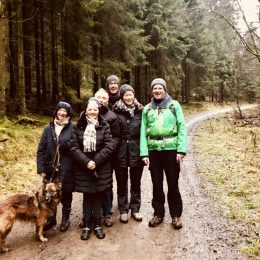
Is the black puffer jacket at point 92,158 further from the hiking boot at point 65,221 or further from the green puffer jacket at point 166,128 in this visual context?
the green puffer jacket at point 166,128

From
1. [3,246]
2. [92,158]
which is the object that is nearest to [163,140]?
[92,158]

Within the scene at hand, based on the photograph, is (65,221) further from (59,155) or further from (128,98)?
(128,98)

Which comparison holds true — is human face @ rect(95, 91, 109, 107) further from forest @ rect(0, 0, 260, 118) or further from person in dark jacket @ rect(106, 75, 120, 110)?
forest @ rect(0, 0, 260, 118)

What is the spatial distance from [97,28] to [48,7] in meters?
3.35

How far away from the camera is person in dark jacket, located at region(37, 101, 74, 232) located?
19.6 ft

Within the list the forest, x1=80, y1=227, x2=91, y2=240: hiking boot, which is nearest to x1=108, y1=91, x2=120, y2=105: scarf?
x1=80, y1=227, x2=91, y2=240: hiking boot

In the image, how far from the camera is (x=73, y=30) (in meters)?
17.6

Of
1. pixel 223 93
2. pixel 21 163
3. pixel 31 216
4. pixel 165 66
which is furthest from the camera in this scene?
pixel 223 93

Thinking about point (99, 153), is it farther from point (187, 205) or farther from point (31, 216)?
point (187, 205)

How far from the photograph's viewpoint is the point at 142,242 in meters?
5.54

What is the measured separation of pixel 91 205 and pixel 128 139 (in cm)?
135

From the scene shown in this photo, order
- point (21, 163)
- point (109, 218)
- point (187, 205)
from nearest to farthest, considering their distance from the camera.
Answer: point (109, 218), point (187, 205), point (21, 163)

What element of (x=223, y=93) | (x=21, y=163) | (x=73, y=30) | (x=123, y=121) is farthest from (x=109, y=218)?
(x=223, y=93)

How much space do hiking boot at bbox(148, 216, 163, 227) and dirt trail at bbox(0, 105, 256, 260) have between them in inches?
3.8
